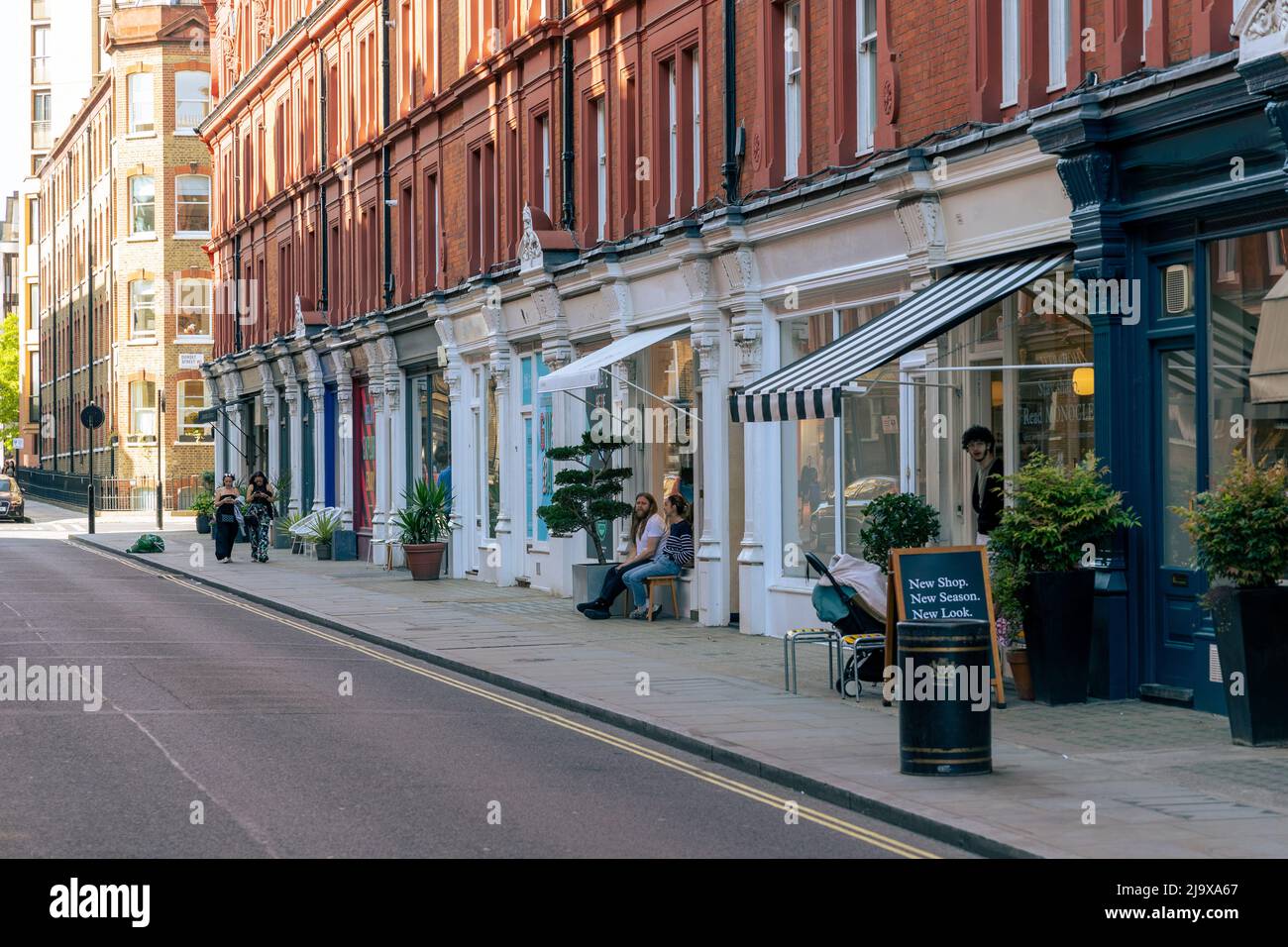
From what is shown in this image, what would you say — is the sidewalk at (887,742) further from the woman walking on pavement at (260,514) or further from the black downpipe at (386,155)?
the black downpipe at (386,155)

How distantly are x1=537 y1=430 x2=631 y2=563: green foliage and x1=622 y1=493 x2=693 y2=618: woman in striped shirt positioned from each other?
1.20m

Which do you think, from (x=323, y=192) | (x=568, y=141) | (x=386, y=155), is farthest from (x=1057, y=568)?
(x=323, y=192)

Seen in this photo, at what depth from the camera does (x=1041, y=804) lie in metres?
10.0

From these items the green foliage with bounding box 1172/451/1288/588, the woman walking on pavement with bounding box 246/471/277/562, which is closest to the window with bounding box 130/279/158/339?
the woman walking on pavement with bounding box 246/471/277/562

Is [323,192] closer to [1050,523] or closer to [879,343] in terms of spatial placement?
[879,343]

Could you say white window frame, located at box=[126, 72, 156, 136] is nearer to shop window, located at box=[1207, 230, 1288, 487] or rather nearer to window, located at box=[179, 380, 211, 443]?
window, located at box=[179, 380, 211, 443]

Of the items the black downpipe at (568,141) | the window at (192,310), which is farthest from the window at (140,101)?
the black downpipe at (568,141)

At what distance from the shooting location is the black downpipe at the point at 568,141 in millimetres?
27297

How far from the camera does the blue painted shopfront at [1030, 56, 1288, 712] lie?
1343 centimetres

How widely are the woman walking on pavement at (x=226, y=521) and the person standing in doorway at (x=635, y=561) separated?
49.7 ft

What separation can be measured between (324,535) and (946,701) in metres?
29.0

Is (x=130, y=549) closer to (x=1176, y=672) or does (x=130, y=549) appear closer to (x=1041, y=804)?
(x=1176, y=672)

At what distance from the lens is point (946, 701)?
10977mm
